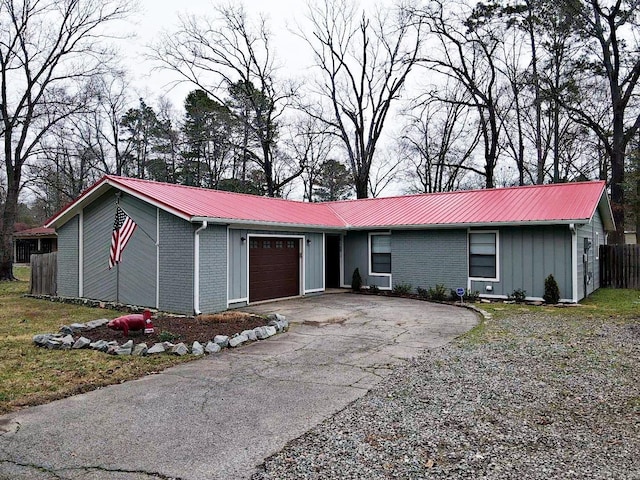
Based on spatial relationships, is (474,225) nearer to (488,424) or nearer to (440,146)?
(488,424)

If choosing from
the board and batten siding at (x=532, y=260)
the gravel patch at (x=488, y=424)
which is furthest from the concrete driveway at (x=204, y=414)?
the board and batten siding at (x=532, y=260)

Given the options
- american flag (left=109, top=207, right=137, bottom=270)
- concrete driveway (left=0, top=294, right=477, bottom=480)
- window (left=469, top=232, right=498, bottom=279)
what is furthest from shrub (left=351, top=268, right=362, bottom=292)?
concrete driveway (left=0, top=294, right=477, bottom=480)

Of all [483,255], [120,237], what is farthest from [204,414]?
[483,255]

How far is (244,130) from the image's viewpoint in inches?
1112

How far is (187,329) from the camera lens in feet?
28.7

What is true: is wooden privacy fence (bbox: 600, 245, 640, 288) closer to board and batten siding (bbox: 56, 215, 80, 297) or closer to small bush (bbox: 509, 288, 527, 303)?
small bush (bbox: 509, 288, 527, 303)

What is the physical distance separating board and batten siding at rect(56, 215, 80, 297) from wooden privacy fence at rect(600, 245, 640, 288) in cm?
1756

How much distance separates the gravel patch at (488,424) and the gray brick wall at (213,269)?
19.1 feet

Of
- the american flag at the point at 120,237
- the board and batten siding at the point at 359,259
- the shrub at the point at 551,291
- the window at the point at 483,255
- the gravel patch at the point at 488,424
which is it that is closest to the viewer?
the gravel patch at the point at 488,424

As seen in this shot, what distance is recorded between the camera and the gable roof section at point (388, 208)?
11.9 meters

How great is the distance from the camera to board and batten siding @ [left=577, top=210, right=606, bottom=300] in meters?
13.2

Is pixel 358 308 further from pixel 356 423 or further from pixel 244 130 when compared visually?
pixel 244 130

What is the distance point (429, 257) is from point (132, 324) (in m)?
9.57

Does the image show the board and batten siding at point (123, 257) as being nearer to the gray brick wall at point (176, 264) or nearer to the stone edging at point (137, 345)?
the gray brick wall at point (176, 264)
